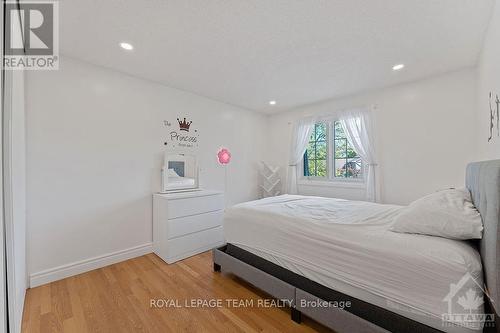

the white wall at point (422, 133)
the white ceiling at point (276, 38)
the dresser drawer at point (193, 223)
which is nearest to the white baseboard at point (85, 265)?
the dresser drawer at point (193, 223)

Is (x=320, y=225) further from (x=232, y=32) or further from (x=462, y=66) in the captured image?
(x=462, y=66)

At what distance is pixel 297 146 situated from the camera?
421 centimetres

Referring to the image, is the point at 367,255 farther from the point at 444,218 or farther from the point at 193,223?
the point at 193,223

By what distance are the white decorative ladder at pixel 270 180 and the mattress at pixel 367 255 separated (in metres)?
2.29

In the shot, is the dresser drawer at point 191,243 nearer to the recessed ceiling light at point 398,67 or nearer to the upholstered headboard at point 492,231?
the upholstered headboard at point 492,231

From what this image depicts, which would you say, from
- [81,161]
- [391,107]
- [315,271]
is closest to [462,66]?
[391,107]

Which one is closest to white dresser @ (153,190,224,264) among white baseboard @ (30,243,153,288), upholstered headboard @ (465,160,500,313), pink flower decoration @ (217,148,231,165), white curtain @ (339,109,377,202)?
white baseboard @ (30,243,153,288)

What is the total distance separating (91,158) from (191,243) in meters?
1.62

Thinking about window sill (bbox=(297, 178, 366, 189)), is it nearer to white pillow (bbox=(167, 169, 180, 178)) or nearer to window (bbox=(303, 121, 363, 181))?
window (bbox=(303, 121, 363, 181))

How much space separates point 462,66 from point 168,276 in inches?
169

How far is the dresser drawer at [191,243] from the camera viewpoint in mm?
2600

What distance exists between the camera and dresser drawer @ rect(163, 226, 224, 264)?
2.60m

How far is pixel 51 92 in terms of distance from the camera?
2.18 meters

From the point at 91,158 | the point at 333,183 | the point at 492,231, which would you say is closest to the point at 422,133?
the point at 333,183
